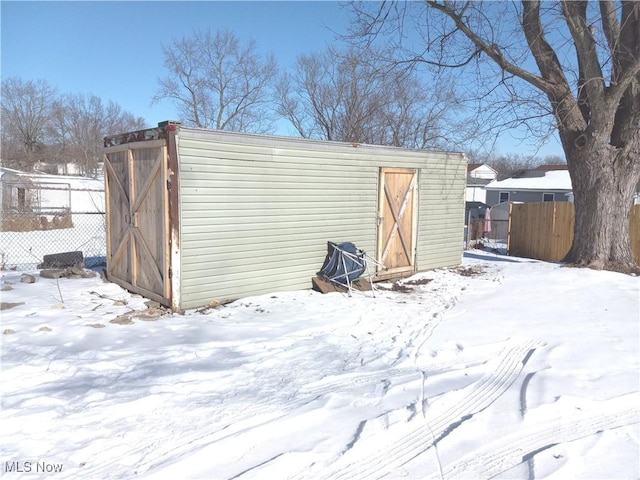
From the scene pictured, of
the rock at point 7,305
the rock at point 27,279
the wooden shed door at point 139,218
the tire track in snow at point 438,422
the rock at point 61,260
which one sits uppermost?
the wooden shed door at point 139,218

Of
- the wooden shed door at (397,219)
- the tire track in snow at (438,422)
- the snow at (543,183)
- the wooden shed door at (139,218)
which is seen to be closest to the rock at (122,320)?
the wooden shed door at (139,218)

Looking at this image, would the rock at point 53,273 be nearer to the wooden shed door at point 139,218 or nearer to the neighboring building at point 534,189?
the wooden shed door at point 139,218

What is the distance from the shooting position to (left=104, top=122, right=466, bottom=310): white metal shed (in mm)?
6535

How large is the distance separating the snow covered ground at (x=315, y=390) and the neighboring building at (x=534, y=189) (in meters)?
27.9

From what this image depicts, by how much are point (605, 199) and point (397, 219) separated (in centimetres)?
489

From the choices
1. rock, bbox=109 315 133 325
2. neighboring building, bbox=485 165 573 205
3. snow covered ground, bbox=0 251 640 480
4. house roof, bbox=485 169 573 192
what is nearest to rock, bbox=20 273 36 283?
snow covered ground, bbox=0 251 640 480

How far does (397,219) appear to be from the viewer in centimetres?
946

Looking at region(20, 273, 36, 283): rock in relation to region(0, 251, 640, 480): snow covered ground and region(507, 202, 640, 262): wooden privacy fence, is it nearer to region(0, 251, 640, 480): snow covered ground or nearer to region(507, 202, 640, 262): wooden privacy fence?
region(0, 251, 640, 480): snow covered ground

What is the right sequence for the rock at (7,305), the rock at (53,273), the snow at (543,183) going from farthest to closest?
the snow at (543,183) → the rock at (53,273) → the rock at (7,305)

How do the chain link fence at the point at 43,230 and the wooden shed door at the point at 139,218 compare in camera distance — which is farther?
the chain link fence at the point at 43,230

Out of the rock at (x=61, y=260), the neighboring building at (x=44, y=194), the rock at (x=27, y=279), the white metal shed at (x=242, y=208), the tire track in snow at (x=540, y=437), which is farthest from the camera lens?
the neighboring building at (x=44, y=194)

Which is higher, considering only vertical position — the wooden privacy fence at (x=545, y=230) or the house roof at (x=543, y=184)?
the house roof at (x=543, y=184)

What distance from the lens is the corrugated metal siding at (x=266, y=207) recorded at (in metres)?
6.63

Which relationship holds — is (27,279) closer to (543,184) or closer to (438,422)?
(438,422)
